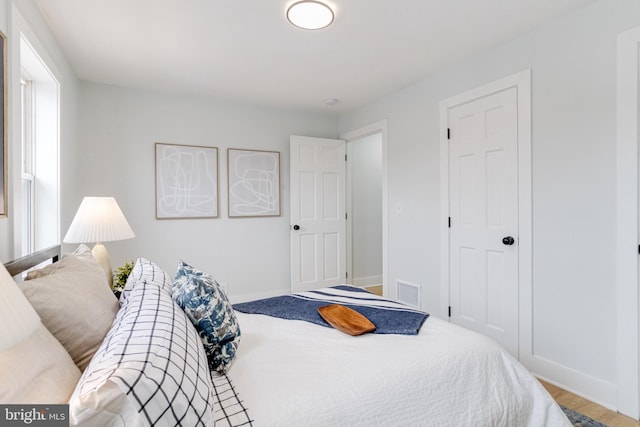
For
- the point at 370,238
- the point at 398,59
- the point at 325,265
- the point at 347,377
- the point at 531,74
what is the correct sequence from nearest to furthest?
the point at 347,377 < the point at 531,74 < the point at 398,59 < the point at 325,265 < the point at 370,238

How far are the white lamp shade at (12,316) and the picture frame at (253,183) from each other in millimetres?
3379

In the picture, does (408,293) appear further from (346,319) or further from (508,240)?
(346,319)

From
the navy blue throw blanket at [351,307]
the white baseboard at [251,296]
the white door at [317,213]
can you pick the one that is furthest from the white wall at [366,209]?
the navy blue throw blanket at [351,307]

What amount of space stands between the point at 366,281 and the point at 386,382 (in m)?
3.85

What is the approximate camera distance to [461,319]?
296 centimetres

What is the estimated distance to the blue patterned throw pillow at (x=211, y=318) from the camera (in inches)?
51.7

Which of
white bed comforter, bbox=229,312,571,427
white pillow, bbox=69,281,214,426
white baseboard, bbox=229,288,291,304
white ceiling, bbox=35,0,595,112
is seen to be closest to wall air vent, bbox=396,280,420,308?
white baseboard, bbox=229,288,291,304

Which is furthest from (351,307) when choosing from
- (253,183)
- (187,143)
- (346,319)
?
(187,143)

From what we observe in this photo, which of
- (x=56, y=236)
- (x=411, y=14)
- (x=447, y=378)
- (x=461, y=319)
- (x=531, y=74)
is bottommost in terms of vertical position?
(x=461, y=319)

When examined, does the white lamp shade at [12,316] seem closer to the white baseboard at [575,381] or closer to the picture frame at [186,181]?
the white baseboard at [575,381]

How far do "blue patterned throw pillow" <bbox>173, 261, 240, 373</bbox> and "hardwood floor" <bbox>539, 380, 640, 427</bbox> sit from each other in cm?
204

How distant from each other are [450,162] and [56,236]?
3171 mm

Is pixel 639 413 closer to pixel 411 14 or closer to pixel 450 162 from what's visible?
pixel 450 162

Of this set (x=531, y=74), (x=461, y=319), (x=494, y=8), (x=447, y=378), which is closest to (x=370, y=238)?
(x=461, y=319)
